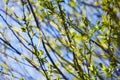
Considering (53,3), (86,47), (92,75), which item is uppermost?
(53,3)

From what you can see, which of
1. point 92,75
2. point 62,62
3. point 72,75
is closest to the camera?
point 92,75

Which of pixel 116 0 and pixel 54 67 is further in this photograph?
pixel 116 0

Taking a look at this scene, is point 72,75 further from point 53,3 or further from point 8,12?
point 8,12

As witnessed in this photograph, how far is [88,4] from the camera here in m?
3.50

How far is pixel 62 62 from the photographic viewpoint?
3.17 meters

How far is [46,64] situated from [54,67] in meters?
0.08

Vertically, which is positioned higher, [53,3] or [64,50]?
[53,3]

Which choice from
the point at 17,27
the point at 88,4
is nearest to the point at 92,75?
the point at 17,27

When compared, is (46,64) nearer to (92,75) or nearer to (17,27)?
(92,75)

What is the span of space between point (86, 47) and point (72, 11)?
94 centimetres

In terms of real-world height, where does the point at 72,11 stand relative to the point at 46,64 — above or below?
above

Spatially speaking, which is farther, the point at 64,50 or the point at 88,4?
the point at 88,4

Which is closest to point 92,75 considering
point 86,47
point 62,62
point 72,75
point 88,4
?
point 86,47

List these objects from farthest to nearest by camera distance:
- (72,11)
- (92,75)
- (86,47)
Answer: (72,11), (86,47), (92,75)
